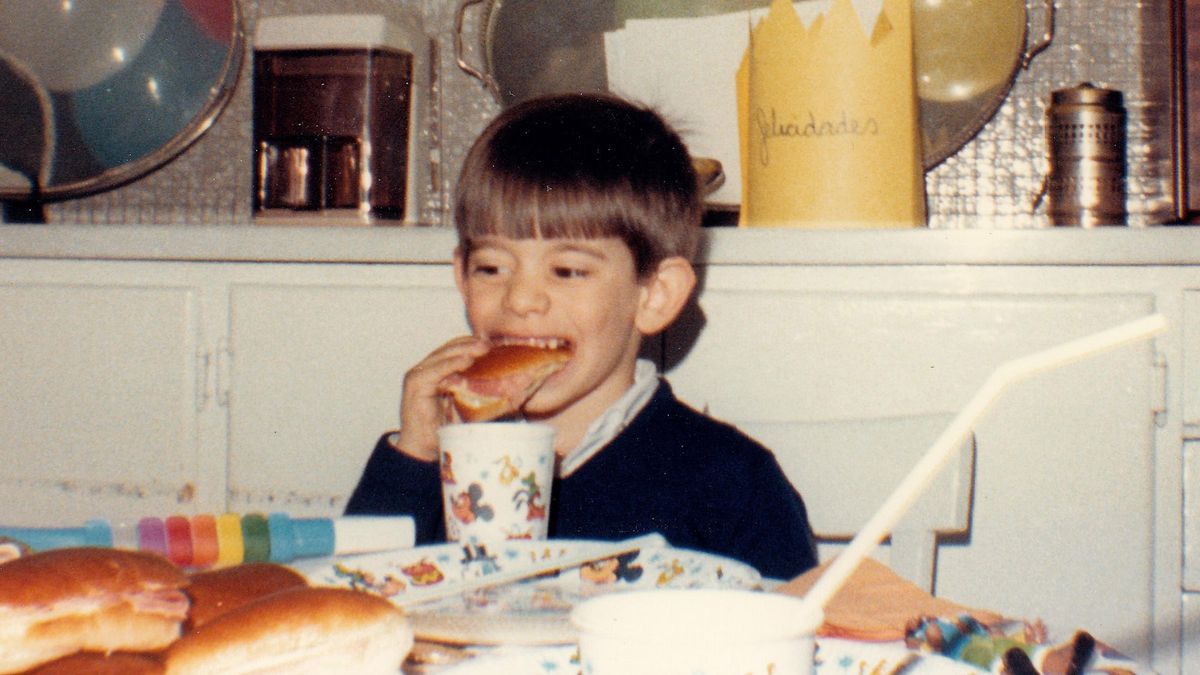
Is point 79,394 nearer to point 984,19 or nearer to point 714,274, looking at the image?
point 714,274

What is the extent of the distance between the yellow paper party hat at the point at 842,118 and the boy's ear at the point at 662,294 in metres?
0.14

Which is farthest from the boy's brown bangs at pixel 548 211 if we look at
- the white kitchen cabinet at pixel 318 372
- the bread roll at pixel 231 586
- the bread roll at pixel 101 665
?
the bread roll at pixel 101 665

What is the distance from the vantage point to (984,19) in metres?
1.67

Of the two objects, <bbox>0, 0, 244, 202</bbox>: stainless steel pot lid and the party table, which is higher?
<bbox>0, 0, 244, 202</bbox>: stainless steel pot lid

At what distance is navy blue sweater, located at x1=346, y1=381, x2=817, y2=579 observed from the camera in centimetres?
117

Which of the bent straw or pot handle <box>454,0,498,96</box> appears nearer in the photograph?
the bent straw

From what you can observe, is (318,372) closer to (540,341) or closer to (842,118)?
(540,341)

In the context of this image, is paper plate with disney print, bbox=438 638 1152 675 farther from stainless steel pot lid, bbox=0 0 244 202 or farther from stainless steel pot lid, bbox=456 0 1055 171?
stainless steel pot lid, bbox=0 0 244 202

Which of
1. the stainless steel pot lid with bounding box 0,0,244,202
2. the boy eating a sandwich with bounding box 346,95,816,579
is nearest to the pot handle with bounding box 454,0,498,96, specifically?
the stainless steel pot lid with bounding box 0,0,244,202

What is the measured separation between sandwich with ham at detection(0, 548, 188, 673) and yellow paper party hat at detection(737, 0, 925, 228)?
0.98 metres

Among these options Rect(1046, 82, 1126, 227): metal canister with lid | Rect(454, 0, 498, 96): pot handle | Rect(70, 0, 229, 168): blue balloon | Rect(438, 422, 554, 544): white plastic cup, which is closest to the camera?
Rect(438, 422, 554, 544): white plastic cup

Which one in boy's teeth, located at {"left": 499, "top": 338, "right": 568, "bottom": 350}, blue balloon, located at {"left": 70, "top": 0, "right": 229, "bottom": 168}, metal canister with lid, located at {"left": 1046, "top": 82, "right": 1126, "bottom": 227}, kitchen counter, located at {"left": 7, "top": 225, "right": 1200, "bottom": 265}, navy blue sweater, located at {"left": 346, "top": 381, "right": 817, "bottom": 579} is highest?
blue balloon, located at {"left": 70, "top": 0, "right": 229, "bottom": 168}

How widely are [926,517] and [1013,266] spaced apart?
0.42 m

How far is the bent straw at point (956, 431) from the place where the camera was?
1.30 feet
